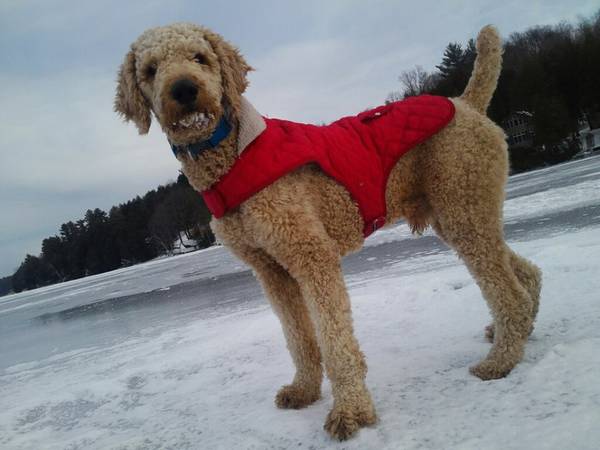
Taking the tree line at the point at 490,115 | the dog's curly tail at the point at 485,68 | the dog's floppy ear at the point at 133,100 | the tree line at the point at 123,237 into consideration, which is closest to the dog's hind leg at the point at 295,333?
the dog's floppy ear at the point at 133,100

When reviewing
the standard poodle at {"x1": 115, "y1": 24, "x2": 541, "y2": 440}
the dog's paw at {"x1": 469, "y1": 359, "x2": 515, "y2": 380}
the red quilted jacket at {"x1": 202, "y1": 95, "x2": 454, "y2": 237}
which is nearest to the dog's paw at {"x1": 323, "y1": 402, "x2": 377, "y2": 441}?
the standard poodle at {"x1": 115, "y1": 24, "x2": 541, "y2": 440}

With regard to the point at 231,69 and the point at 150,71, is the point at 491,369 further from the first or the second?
the point at 150,71

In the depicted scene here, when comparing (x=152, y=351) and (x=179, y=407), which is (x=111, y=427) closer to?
(x=179, y=407)

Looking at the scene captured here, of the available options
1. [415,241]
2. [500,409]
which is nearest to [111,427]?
[500,409]

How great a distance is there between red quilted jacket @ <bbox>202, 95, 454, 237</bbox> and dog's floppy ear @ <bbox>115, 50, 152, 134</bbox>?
64cm

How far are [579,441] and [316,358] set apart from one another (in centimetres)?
154

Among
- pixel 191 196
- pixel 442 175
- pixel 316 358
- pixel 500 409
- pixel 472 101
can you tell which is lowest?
pixel 500 409

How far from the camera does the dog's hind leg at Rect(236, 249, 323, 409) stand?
9.00ft

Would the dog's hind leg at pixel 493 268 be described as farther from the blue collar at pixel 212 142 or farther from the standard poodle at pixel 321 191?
the blue collar at pixel 212 142

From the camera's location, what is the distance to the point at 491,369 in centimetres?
244

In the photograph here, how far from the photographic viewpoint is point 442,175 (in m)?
2.74

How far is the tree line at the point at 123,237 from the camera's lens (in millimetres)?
52903

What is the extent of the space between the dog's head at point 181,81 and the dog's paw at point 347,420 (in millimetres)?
1662

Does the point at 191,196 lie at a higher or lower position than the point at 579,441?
higher
